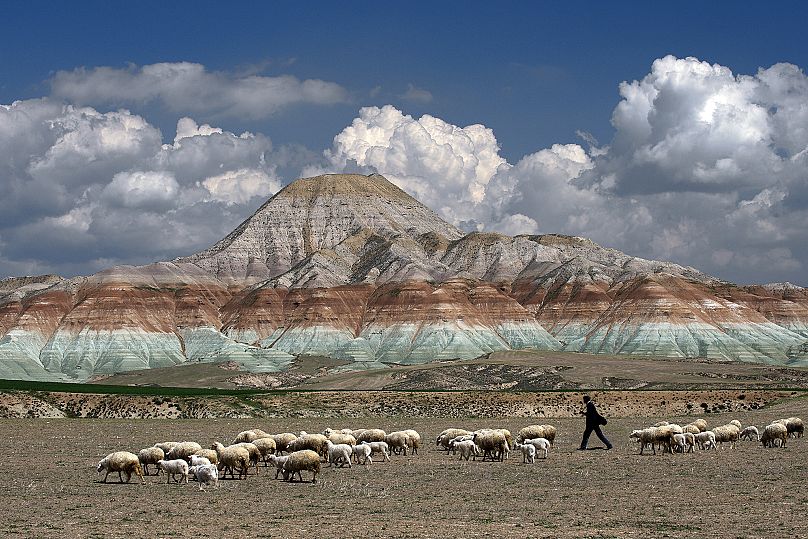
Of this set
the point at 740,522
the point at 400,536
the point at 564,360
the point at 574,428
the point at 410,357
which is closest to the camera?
the point at 400,536

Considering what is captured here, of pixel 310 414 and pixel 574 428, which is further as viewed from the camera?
pixel 310 414

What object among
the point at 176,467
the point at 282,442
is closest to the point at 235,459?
the point at 176,467

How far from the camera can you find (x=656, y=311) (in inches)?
7702

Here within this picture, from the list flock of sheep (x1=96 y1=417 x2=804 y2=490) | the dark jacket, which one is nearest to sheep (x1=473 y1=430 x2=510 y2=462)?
flock of sheep (x1=96 y1=417 x2=804 y2=490)

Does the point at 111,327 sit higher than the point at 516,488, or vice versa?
the point at 111,327

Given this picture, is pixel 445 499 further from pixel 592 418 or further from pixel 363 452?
pixel 592 418

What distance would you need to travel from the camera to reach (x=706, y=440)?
42594 mm

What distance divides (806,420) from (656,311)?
454 ft

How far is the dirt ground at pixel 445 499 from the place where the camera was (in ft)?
70.4

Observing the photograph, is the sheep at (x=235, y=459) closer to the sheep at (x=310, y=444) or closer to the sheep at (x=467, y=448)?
the sheep at (x=310, y=444)

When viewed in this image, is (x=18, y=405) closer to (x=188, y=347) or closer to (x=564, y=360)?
(x=564, y=360)

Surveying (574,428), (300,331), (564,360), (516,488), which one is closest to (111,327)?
(300,331)

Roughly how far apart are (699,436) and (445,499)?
1981 cm

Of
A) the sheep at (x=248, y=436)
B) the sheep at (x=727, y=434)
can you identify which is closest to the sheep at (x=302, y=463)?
the sheep at (x=248, y=436)
